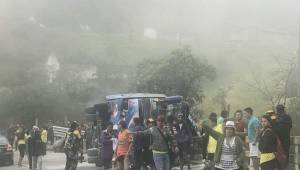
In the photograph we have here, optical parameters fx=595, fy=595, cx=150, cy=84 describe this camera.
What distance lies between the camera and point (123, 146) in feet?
35.2

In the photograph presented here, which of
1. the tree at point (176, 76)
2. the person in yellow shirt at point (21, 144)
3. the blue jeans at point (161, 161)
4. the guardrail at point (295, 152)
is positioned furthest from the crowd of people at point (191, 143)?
the tree at point (176, 76)

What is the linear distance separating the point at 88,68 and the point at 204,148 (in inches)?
1390

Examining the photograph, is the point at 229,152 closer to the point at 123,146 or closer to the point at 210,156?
the point at 210,156

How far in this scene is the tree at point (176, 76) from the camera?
2227 cm

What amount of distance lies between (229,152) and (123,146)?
4.24 metres

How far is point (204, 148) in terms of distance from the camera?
984 centimetres

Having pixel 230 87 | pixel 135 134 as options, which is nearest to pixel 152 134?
pixel 135 134

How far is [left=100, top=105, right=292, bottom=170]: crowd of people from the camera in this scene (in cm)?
680

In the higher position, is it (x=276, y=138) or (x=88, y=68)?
(x=88, y=68)

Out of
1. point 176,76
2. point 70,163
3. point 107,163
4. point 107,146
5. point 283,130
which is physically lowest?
point 107,163

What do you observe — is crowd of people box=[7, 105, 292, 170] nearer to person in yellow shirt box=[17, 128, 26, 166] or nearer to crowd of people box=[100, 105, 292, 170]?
crowd of people box=[100, 105, 292, 170]

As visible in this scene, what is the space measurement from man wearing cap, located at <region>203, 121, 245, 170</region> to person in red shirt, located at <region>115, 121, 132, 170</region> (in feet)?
13.0

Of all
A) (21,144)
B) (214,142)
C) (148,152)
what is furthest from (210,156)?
(21,144)

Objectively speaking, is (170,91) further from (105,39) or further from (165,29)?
(105,39)
